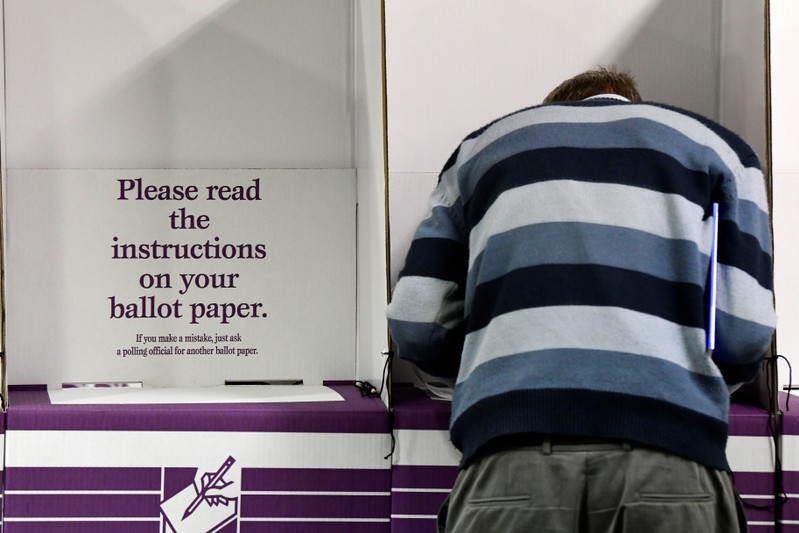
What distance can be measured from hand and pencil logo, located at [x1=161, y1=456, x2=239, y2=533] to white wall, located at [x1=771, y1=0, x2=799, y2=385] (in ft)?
4.44

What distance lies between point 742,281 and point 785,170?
101 cm

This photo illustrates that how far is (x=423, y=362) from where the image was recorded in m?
1.69

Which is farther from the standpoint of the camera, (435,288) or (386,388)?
(386,388)

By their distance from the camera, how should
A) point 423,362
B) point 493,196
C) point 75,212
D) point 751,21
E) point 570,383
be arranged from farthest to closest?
point 75,212, point 751,21, point 423,362, point 493,196, point 570,383

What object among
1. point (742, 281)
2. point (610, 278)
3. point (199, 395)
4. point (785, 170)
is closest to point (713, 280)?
point (742, 281)

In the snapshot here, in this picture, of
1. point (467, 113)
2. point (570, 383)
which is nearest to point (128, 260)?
point (467, 113)

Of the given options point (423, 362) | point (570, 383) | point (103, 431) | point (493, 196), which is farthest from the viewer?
point (103, 431)

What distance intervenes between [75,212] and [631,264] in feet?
5.10

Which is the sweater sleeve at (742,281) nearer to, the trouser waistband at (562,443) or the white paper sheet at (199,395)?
the trouser waistband at (562,443)

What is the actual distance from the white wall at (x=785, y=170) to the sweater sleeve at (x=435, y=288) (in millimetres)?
1078

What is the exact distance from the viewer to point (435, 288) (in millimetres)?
1624

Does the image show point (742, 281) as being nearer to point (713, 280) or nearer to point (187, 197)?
point (713, 280)

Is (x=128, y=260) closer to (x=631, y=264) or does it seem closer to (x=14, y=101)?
(x=14, y=101)

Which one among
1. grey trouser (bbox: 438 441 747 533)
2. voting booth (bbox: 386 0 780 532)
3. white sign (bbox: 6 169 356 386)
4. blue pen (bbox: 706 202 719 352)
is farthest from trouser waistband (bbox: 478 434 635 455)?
white sign (bbox: 6 169 356 386)
